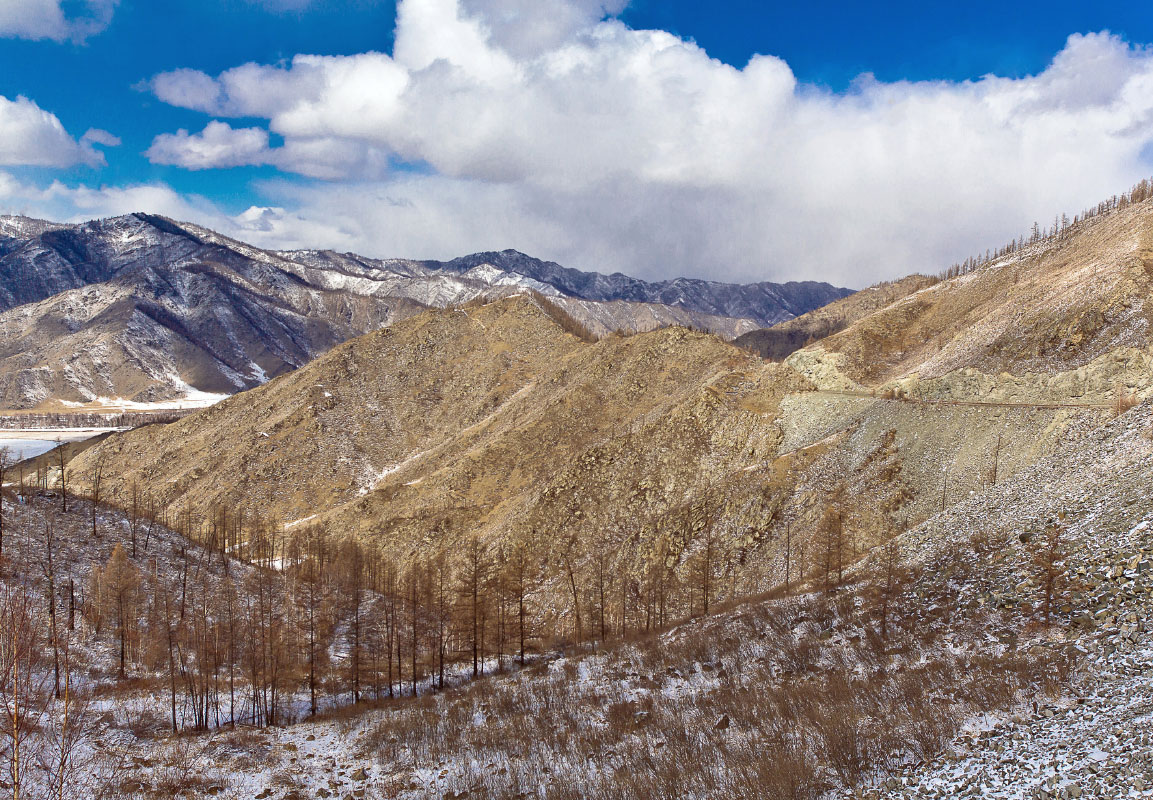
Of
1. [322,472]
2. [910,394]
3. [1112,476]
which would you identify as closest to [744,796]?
[1112,476]

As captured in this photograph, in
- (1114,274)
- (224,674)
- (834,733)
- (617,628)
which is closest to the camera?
(834,733)

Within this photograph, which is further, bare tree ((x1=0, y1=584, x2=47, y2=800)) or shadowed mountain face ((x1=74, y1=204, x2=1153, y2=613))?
shadowed mountain face ((x1=74, y1=204, x2=1153, y2=613))

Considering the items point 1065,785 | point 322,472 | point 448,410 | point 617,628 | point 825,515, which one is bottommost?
point 617,628

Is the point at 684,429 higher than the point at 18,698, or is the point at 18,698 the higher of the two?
the point at 684,429

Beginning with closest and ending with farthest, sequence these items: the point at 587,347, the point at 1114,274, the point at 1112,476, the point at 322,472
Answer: the point at 1112,476 → the point at 1114,274 → the point at 322,472 → the point at 587,347

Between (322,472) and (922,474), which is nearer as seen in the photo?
(922,474)

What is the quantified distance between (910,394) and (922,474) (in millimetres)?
16348

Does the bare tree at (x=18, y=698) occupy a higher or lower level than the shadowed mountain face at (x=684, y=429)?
lower

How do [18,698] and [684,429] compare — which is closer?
[18,698]

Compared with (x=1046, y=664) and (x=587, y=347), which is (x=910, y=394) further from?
(x=587, y=347)

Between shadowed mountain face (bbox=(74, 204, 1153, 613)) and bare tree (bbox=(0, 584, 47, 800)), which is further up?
shadowed mountain face (bbox=(74, 204, 1153, 613))

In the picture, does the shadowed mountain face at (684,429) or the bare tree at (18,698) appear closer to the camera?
the bare tree at (18,698)

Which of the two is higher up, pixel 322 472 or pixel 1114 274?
pixel 1114 274

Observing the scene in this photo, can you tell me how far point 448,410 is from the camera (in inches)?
5027
